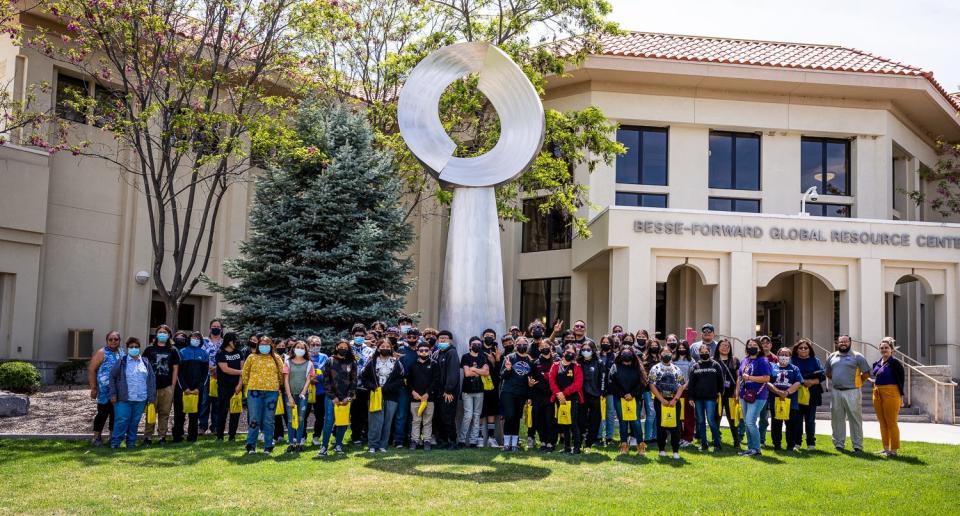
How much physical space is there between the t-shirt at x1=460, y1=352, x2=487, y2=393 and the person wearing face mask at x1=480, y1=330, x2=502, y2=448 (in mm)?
115

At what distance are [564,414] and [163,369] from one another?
603cm

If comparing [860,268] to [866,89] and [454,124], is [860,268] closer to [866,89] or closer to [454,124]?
[866,89]

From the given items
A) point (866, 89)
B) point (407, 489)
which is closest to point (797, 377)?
point (407, 489)

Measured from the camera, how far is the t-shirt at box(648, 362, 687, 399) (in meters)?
12.5

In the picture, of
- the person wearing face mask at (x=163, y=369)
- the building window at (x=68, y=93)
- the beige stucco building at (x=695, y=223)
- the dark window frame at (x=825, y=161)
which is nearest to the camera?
the person wearing face mask at (x=163, y=369)

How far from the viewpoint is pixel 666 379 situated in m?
12.6

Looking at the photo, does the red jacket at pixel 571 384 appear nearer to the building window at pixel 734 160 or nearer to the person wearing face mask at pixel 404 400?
the person wearing face mask at pixel 404 400

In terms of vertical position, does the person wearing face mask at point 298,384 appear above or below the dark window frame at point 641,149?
below

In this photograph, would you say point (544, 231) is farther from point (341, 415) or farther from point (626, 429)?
point (341, 415)

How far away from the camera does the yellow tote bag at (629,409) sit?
42.1 ft

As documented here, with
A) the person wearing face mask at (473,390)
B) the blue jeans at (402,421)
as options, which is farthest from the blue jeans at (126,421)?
the person wearing face mask at (473,390)

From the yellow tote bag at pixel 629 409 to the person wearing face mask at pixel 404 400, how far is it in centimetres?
306

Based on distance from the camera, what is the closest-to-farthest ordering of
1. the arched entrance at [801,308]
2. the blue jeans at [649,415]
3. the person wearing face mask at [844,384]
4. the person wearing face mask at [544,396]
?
1. the person wearing face mask at [544,396]
2. the person wearing face mask at [844,384]
3. the blue jeans at [649,415]
4. the arched entrance at [801,308]

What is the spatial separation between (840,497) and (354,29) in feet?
57.1
